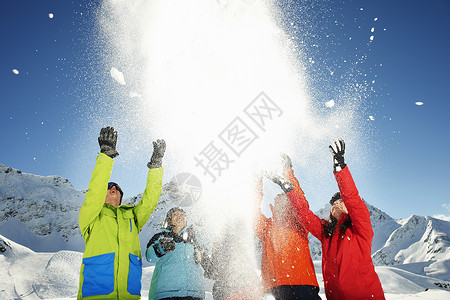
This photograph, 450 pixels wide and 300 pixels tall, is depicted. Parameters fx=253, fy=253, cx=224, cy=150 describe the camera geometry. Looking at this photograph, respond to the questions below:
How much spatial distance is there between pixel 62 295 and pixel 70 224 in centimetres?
13360

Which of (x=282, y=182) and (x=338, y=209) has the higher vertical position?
(x=282, y=182)

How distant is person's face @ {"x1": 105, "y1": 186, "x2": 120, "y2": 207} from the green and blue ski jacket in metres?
0.44

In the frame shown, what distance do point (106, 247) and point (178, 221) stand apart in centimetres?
120

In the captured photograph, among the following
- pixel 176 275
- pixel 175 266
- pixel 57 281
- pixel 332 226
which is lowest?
pixel 176 275

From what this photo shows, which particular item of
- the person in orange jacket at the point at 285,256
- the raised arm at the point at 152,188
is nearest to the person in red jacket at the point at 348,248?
the person in orange jacket at the point at 285,256

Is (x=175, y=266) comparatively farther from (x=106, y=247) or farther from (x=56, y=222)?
(x=56, y=222)

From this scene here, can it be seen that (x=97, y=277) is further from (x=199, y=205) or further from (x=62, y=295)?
(x=199, y=205)

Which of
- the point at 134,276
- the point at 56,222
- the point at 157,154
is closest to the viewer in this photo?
the point at 134,276

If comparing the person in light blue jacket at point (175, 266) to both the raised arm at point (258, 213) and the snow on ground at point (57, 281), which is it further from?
the snow on ground at point (57, 281)

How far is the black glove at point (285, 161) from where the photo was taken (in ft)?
16.6

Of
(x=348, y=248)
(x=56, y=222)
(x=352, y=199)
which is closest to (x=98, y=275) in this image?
(x=348, y=248)

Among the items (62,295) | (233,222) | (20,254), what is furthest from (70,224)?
(233,222)

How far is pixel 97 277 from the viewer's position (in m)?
2.84

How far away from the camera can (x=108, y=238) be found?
123 inches
